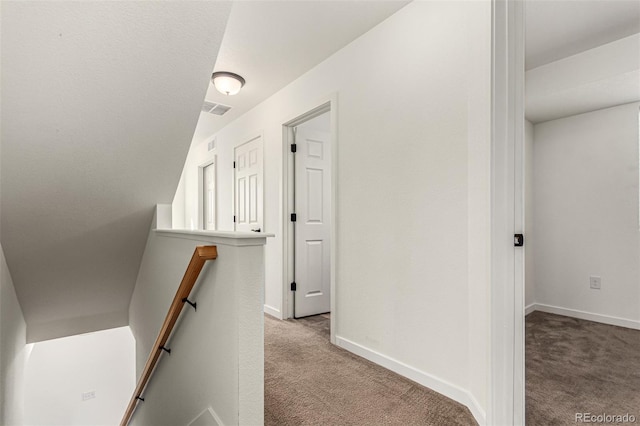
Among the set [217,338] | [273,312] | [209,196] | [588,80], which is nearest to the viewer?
[217,338]

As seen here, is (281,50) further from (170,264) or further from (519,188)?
(519,188)

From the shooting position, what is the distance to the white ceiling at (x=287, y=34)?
2076 mm

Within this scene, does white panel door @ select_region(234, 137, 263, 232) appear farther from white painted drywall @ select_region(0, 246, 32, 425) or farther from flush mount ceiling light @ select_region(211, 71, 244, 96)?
white painted drywall @ select_region(0, 246, 32, 425)

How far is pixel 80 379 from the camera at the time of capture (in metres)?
4.23

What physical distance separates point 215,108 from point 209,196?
1.75 meters

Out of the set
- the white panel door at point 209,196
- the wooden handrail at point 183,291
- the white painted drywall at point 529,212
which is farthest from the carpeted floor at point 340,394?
the white panel door at point 209,196

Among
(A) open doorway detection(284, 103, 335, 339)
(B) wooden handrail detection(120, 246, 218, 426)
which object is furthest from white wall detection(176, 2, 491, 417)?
(B) wooden handrail detection(120, 246, 218, 426)

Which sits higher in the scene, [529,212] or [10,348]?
[529,212]

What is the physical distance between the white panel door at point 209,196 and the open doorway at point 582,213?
13.3ft

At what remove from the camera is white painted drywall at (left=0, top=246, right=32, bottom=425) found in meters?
2.09

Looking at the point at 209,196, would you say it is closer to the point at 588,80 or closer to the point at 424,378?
the point at 424,378

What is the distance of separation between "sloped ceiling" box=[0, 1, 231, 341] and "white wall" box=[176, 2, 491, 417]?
1148mm

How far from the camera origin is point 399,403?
1748 millimetres

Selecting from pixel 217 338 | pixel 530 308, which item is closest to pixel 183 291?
pixel 217 338
